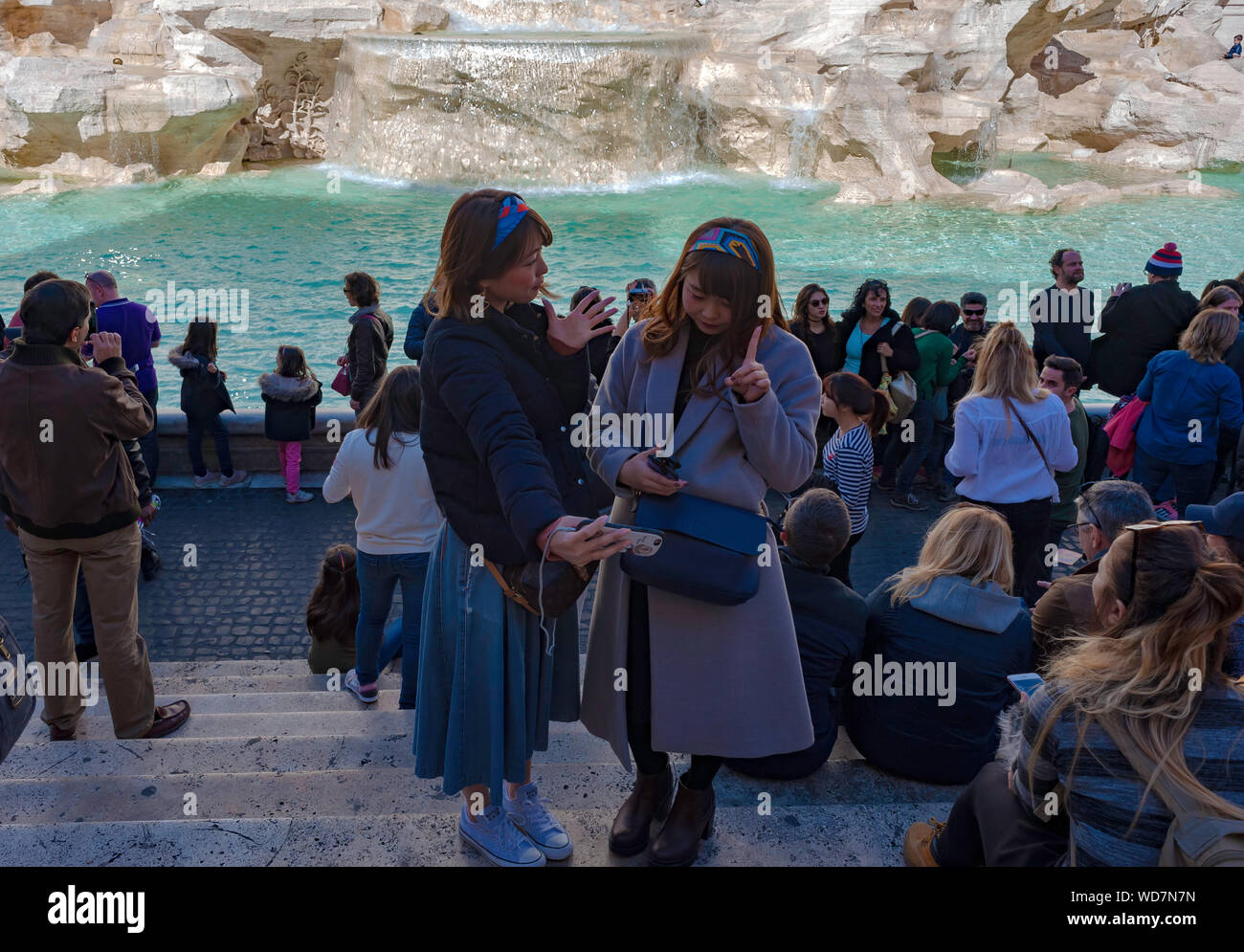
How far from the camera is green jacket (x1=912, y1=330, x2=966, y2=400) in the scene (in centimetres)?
683

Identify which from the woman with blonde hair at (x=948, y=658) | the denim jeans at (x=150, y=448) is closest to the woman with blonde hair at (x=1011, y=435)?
the woman with blonde hair at (x=948, y=658)

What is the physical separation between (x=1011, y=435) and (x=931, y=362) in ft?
7.49

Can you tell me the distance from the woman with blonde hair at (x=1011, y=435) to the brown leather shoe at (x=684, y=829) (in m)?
2.58

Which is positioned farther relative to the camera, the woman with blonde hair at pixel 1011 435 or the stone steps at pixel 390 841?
the woman with blonde hair at pixel 1011 435

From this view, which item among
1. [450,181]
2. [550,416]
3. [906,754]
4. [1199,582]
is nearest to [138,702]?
[550,416]

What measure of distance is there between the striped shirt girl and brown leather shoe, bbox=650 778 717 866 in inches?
107

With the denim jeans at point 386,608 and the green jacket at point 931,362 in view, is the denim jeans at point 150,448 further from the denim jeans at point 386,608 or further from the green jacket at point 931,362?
the green jacket at point 931,362

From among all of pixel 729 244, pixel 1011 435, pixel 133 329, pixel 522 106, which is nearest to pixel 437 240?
pixel 522 106

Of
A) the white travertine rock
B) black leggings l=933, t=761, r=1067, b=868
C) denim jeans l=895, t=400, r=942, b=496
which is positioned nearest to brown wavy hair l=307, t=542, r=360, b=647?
black leggings l=933, t=761, r=1067, b=868

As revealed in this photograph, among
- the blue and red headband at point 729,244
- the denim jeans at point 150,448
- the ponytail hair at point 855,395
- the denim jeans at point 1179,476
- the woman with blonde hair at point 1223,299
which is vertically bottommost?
the denim jeans at point 150,448

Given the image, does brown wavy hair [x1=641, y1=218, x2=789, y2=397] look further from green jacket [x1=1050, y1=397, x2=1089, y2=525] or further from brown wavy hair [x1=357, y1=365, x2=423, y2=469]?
green jacket [x1=1050, y1=397, x2=1089, y2=525]

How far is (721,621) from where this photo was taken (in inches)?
99.7

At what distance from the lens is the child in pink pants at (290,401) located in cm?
675

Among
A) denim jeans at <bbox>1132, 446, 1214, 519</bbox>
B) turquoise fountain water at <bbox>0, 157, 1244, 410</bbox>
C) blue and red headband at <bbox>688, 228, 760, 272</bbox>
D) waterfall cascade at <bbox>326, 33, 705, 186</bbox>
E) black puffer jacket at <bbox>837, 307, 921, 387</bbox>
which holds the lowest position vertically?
denim jeans at <bbox>1132, 446, 1214, 519</bbox>
